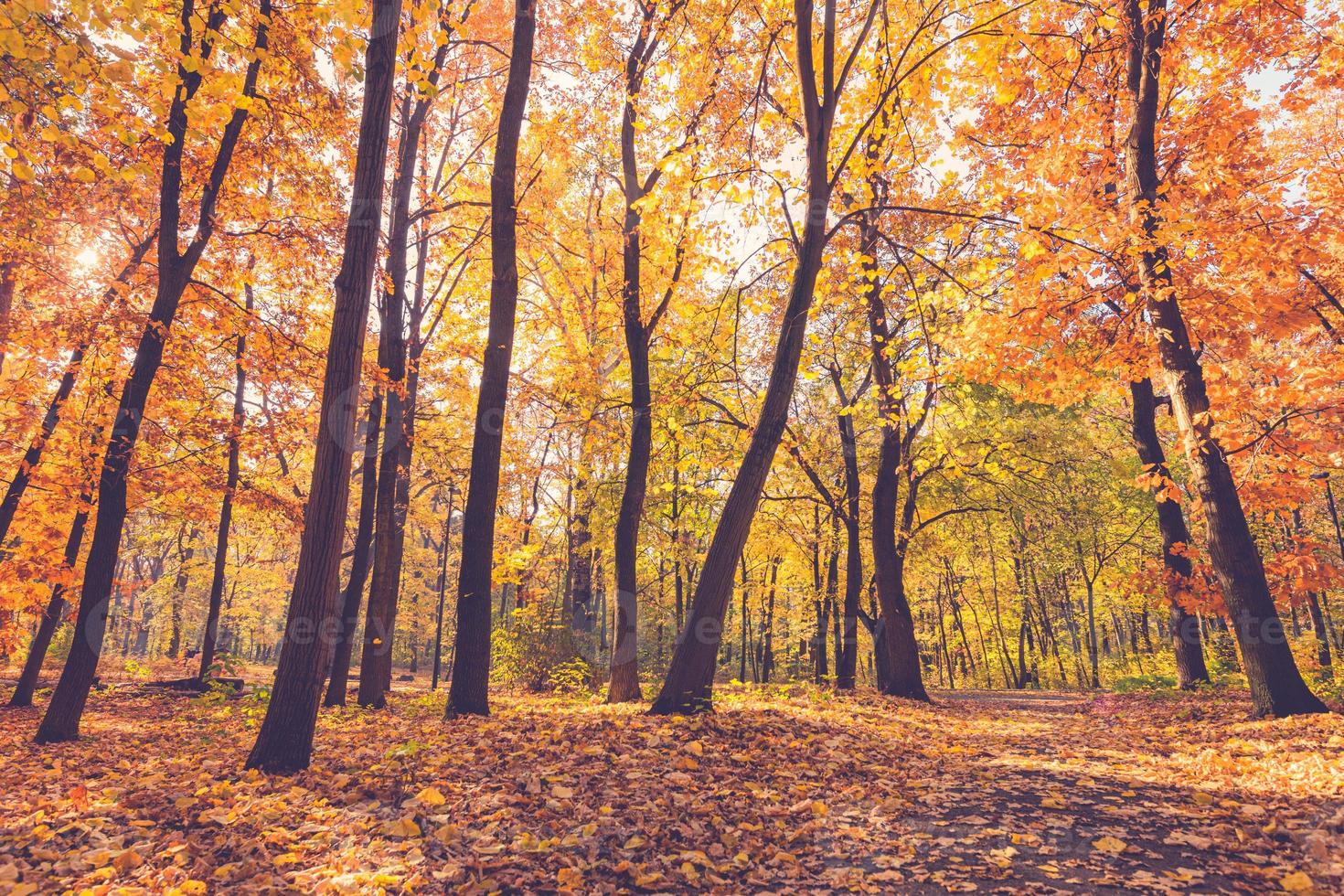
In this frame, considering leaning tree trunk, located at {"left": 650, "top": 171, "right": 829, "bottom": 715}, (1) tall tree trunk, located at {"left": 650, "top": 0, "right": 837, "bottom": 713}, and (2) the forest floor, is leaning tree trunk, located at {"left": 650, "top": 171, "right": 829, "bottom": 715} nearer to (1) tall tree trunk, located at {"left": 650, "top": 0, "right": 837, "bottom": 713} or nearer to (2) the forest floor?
(1) tall tree trunk, located at {"left": 650, "top": 0, "right": 837, "bottom": 713}

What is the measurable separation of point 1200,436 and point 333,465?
914 centimetres

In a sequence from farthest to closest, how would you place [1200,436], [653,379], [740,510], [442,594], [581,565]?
[442,594]
[581,565]
[653,379]
[1200,436]
[740,510]

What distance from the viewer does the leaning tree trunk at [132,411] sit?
7207 millimetres

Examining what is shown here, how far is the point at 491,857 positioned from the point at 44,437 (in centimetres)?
1037

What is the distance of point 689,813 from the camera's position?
424cm

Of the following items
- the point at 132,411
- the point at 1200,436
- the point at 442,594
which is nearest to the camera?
the point at 1200,436

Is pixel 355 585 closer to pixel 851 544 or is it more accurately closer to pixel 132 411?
pixel 132 411

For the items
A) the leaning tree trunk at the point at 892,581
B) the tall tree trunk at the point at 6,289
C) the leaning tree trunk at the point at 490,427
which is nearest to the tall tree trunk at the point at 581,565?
the leaning tree trunk at the point at 892,581

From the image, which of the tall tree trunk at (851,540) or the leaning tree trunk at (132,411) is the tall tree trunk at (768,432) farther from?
the tall tree trunk at (851,540)

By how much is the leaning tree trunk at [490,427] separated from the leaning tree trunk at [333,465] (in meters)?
2.07

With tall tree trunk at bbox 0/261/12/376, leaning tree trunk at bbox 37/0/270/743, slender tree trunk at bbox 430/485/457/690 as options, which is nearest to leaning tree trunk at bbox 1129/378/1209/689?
leaning tree trunk at bbox 37/0/270/743

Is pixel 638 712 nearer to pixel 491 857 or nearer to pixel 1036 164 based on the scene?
pixel 491 857

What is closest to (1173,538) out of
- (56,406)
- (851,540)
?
(851,540)

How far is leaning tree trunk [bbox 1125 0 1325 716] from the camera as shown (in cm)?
667
